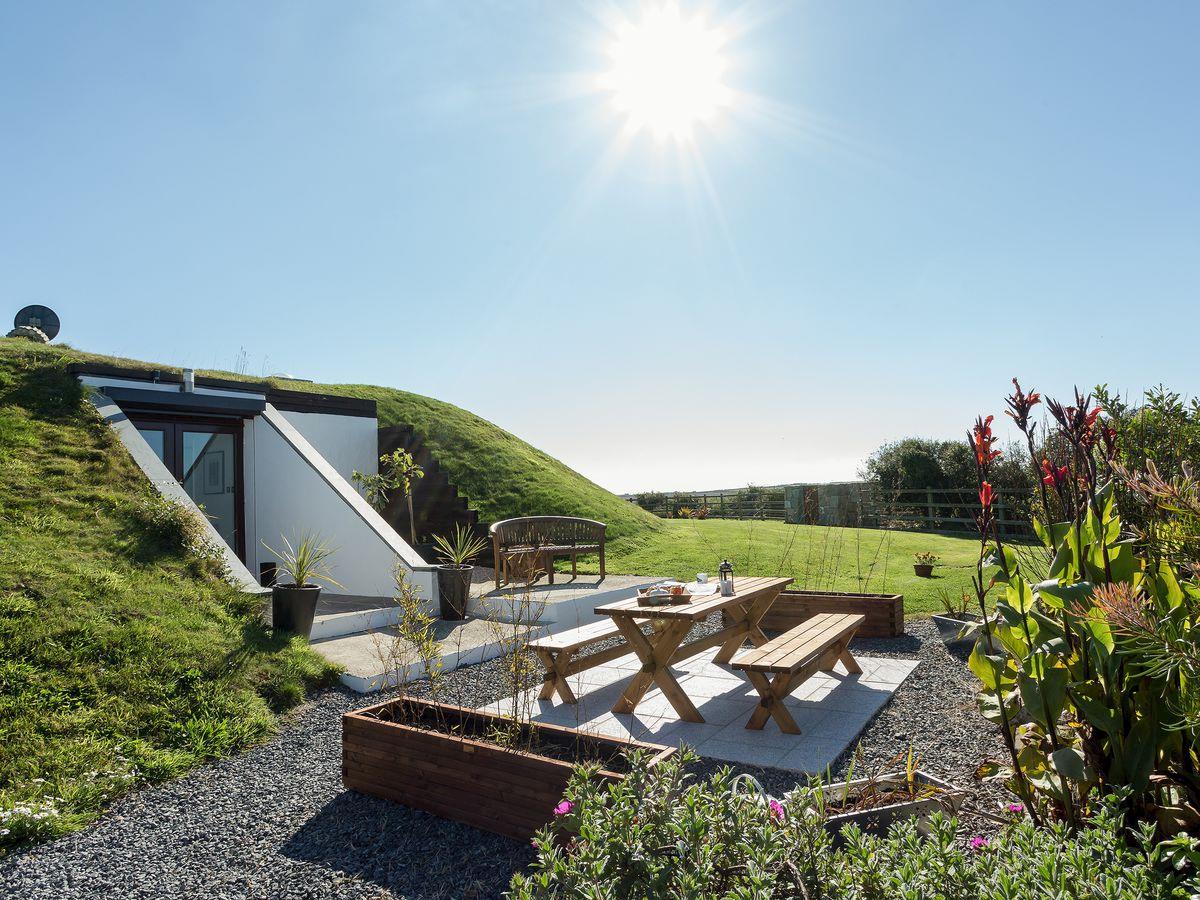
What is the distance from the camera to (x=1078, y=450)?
203cm

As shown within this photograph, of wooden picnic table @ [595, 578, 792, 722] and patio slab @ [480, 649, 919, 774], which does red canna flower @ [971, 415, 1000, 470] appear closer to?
patio slab @ [480, 649, 919, 774]

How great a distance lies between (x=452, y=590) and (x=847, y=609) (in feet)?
14.1

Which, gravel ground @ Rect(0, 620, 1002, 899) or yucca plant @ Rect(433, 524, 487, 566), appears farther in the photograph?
yucca plant @ Rect(433, 524, 487, 566)

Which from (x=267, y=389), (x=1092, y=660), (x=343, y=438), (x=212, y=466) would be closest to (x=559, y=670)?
(x=1092, y=660)

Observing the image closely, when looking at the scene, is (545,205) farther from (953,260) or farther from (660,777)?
(660,777)

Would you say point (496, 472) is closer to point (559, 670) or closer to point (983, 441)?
point (559, 670)

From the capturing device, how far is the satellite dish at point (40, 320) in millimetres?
13219

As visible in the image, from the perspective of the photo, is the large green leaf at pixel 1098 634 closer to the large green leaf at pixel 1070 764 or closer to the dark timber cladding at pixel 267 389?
the large green leaf at pixel 1070 764

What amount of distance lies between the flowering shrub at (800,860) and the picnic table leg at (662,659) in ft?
8.31

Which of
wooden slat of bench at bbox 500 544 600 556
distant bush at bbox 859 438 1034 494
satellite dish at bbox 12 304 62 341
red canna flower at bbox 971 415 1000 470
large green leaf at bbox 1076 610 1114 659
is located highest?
satellite dish at bbox 12 304 62 341

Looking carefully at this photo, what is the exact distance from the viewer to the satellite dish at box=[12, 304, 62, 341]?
1322 cm

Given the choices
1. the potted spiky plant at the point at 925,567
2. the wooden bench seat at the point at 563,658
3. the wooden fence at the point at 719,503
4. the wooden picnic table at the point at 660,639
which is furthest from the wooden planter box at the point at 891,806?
the wooden fence at the point at 719,503

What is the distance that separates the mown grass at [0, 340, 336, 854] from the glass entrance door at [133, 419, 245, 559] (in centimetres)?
155

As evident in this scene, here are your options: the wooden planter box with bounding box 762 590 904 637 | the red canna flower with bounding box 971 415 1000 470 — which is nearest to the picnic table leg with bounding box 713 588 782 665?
the wooden planter box with bounding box 762 590 904 637
